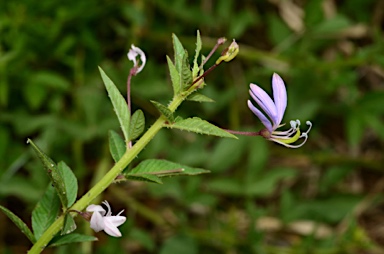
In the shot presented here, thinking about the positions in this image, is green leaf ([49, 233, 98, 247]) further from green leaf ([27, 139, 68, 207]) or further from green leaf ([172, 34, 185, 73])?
green leaf ([172, 34, 185, 73])

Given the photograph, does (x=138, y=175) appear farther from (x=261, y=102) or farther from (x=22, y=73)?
(x=22, y=73)

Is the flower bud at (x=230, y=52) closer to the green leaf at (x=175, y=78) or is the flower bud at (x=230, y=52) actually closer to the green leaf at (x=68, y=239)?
the green leaf at (x=175, y=78)

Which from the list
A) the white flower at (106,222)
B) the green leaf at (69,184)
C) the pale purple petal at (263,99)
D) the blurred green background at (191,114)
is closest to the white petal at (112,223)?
the white flower at (106,222)

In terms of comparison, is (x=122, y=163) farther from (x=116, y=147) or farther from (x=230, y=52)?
(x=230, y=52)

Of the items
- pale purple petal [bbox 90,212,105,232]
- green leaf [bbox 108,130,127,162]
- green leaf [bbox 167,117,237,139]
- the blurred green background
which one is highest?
the blurred green background

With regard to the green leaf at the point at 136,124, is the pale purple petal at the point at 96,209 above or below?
below

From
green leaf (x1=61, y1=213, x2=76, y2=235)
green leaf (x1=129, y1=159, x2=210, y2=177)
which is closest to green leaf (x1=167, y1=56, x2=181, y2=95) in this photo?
green leaf (x1=129, y1=159, x2=210, y2=177)

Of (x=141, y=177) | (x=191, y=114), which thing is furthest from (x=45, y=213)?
(x=191, y=114)
